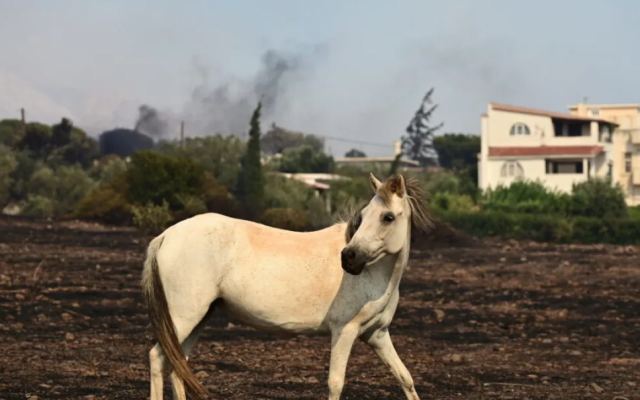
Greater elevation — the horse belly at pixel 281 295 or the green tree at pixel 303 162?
the green tree at pixel 303 162

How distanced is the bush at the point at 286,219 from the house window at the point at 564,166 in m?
42.2

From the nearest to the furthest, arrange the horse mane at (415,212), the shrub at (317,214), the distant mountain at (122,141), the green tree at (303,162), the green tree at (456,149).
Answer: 1. the horse mane at (415,212)
2. the shrub at (317,214)
3. the green tree at (303,162)
4. the distant mountain at (122,141)
5. the green tree at (456,149)

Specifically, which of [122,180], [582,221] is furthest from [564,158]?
[122,180]

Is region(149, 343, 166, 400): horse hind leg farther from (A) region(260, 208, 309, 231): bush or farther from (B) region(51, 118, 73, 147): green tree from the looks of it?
(B) region(51, 118, 73, 147): green tree

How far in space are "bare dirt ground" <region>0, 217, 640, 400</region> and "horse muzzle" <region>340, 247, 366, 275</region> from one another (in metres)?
2.60

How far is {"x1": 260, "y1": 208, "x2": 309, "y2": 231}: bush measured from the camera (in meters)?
40.9

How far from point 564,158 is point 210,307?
243ft

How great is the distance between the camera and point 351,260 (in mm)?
8102

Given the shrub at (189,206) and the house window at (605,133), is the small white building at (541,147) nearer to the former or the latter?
the house window at (605,133)

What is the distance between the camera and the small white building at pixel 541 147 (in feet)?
263

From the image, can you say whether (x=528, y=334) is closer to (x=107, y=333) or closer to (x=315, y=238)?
(x=107, y=333)

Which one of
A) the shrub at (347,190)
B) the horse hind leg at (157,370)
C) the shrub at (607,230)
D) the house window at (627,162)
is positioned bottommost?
the shrub at (607,230)

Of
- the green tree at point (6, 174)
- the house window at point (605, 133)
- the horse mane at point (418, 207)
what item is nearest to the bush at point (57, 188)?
the green tree at point (6, 174)

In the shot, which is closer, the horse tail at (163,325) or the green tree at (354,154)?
the horse tail at (163,325)
